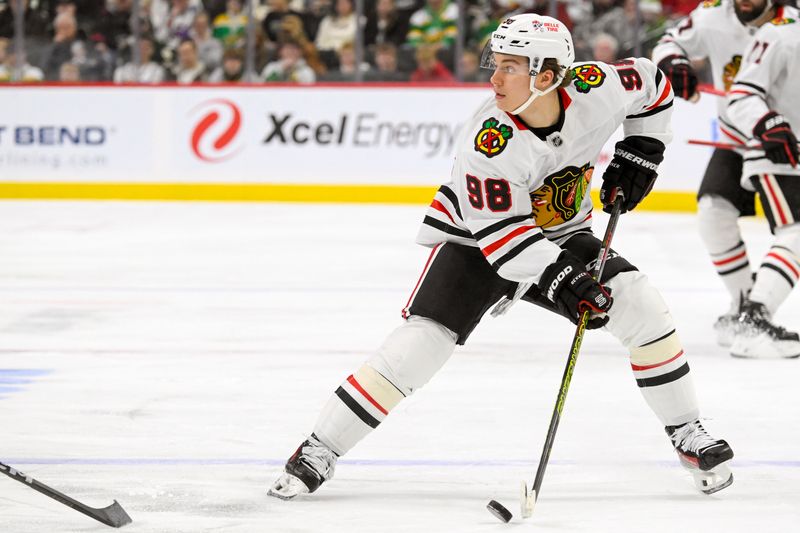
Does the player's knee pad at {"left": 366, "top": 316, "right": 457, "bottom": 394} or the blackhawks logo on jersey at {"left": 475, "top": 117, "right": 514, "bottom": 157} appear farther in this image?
the player's knee pad at {"left": 366, "top": 316, "right": 457, "bottom": 394}

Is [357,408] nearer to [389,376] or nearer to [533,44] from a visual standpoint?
[389,376]

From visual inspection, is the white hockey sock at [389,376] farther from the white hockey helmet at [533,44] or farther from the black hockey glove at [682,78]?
the black hockey glove at [682,78]

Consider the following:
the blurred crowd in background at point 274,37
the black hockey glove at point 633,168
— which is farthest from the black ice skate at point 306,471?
the blurred crowd in background at point 274,37

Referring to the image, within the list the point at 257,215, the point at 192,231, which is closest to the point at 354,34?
the point at 257,215

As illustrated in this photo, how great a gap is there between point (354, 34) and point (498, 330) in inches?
179

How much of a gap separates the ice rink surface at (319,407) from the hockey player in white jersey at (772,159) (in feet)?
0.43

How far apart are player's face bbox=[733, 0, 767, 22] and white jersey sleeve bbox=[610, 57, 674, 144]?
1.46m

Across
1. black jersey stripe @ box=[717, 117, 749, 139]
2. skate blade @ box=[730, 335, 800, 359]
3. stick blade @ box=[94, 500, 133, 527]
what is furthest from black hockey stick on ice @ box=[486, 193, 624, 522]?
black jersey stripe @ box=[717, 117, 749, 139]

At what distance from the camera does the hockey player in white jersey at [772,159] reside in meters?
4.25

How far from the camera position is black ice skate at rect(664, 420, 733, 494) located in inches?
108

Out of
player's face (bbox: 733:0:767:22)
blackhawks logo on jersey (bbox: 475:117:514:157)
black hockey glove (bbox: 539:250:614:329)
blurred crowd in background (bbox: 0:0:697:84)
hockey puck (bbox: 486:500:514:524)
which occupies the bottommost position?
blurred crowd in background (bbox: 0:0:697:84)

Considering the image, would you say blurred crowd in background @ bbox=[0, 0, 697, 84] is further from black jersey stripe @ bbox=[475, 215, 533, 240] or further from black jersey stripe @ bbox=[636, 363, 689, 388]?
black jersey stripe @ bbox=[475, 215, 533, 240]

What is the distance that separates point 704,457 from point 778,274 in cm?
177

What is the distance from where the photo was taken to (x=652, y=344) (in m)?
2.76
